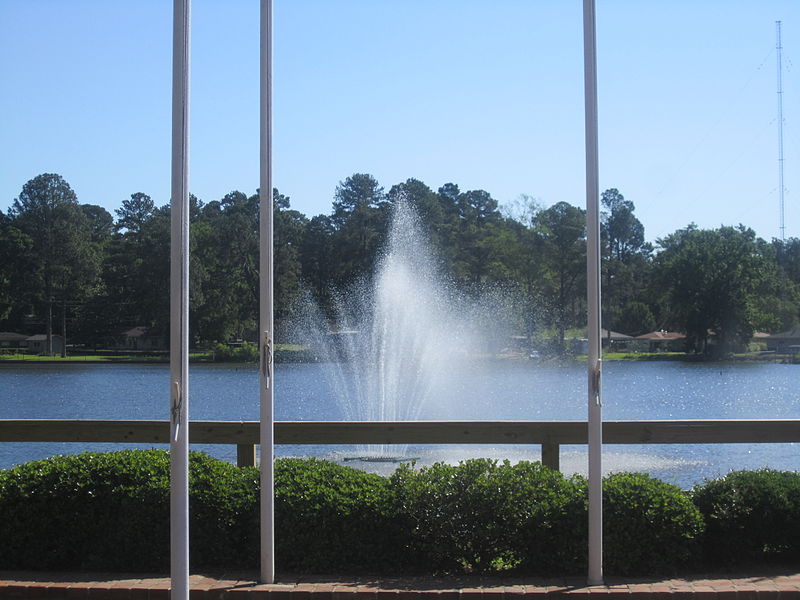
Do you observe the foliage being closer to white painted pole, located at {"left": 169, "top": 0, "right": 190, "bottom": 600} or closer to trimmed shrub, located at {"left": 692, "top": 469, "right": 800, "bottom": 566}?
trimmed shrub, located at {"left": 692, "top": 469, "right": 800, "bottom": 566}

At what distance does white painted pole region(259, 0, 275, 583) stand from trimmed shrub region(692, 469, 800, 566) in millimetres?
3021

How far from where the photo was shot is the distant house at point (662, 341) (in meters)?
70.4

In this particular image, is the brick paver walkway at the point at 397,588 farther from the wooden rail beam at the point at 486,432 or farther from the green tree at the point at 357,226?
the green tree at the point at 357,226

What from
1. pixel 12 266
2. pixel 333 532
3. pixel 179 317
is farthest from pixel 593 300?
pixel 12 266

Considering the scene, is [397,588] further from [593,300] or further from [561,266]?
[561,266]

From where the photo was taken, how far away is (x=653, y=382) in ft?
140

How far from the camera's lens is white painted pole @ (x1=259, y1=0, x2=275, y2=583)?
19.0 ft

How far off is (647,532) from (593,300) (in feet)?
5.39

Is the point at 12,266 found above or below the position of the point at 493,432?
above

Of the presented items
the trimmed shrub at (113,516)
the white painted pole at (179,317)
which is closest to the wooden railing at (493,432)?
the trimmed shrub at (113,516)

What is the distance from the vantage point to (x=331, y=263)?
57688mm

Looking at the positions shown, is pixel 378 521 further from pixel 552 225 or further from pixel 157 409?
pixel 552 225

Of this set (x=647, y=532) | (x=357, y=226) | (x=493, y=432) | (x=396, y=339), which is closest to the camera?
(x=647, y=532)

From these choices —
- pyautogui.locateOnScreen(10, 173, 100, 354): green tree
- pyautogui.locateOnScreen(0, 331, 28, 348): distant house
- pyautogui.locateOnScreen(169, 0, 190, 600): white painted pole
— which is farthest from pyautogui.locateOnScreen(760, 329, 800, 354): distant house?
pyautogui.locateOnScreen(169, 0, 190, 600): white painted pole
